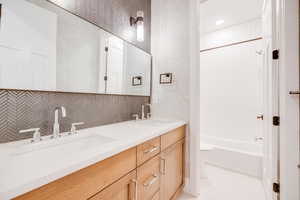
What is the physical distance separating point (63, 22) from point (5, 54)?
440mm

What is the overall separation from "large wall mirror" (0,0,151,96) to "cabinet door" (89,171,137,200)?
2.47 feet

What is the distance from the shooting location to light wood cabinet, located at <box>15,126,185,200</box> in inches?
20.7

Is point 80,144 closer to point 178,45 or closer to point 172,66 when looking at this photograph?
point 172,66

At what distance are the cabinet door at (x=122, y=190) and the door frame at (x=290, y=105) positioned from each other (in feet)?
3.96

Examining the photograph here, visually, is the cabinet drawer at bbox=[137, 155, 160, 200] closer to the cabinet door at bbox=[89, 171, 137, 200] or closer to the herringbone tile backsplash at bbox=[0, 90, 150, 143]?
the cabinet door at bbox=[89, 171, 137, 200]

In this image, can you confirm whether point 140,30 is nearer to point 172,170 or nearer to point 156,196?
point 172,170

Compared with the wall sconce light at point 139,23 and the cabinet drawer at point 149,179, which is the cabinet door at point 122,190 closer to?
the cabinet drawer at point 149,179

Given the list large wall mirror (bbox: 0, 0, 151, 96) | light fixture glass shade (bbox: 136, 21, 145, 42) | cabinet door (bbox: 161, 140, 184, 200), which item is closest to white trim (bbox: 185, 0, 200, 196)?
cabinet door (bbox: 161, 140, 184, 200)

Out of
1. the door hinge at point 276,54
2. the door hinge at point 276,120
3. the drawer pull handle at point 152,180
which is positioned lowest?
the drawer pull handle at point 152,180

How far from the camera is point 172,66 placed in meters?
1.86

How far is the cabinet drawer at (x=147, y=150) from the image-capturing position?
92 cm

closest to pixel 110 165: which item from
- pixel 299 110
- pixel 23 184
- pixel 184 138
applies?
pixel 23 184

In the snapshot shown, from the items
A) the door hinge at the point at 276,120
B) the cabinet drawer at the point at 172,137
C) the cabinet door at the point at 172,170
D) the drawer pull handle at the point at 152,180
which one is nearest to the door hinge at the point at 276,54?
the door hinge at the point at 276,120

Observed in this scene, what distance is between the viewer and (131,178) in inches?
33.1
